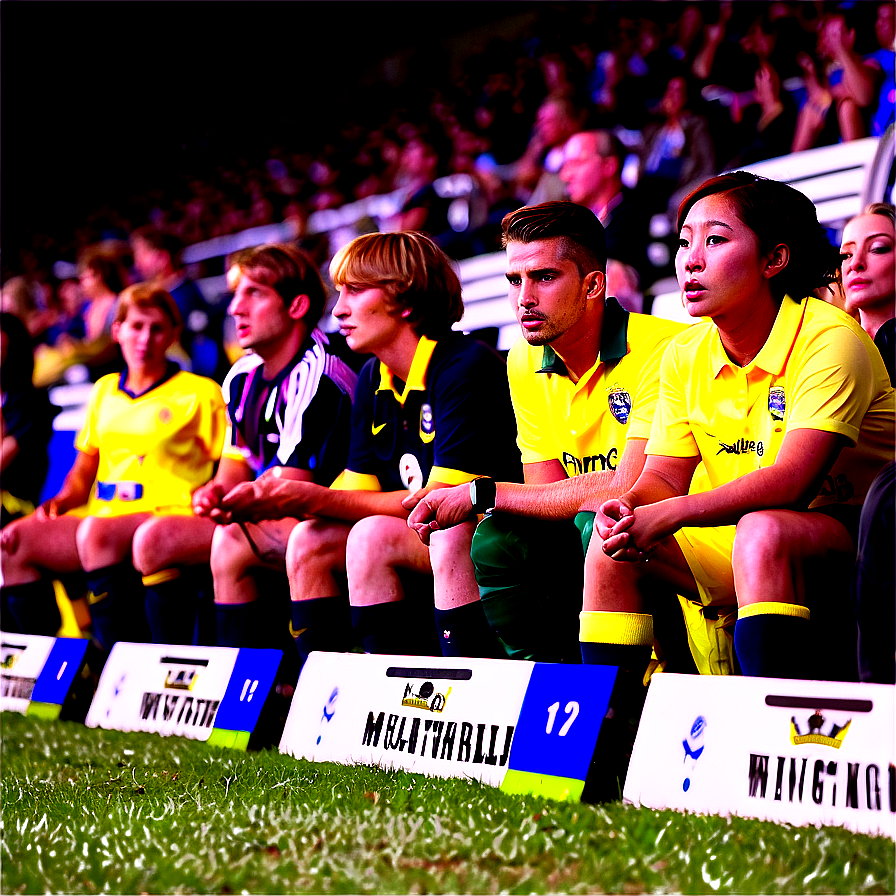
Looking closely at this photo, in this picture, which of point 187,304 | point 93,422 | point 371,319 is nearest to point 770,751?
point 371,319

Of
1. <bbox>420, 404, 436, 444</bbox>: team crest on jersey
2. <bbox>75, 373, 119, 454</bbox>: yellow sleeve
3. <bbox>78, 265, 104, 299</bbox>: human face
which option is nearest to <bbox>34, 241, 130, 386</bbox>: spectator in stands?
<bbox>78, 265, 104, 299</bbox>: human face

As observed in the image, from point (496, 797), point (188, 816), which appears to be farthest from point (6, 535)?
point (496, 797)

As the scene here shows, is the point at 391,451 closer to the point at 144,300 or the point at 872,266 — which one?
the point at 872,266

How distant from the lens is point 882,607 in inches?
86.8

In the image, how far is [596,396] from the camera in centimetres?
320

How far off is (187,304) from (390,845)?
19.6 feet

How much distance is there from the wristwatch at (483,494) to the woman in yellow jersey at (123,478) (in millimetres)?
2145

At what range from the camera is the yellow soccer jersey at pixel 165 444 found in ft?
16.3

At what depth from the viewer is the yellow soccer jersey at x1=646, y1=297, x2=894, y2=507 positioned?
8.32ft

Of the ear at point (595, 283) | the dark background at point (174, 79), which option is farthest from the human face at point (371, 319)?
the dark background at point (174, 79)

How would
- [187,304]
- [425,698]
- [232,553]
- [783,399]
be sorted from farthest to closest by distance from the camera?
[187,304] < [232,553] < [425,698] < [783,399]

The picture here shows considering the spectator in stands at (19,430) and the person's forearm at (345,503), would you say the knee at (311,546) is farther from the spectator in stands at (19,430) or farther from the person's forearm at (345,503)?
the spectator in stands at (19,430)

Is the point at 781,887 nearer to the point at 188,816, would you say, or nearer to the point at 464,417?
the point at 188,816

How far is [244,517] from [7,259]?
963 cm
